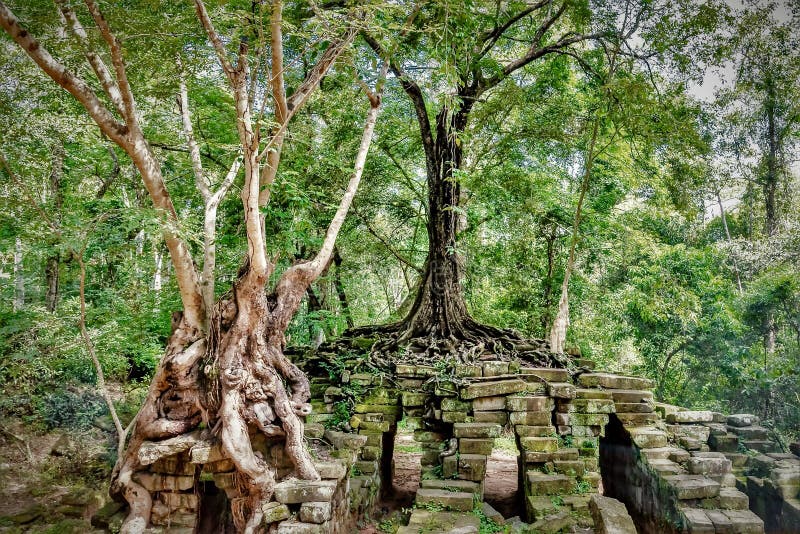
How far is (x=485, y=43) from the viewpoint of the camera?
9.10 meters

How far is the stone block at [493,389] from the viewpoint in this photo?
6449mm

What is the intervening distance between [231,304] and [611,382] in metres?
5.36

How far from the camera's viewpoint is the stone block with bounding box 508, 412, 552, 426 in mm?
6254

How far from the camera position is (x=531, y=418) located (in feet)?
20.5

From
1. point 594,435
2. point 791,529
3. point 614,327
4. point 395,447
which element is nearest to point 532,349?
point 594,435

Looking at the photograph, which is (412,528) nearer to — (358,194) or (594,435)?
(594,435)

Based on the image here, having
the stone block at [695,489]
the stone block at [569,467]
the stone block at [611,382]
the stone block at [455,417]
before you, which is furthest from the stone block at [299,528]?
the stone block at [611,382]

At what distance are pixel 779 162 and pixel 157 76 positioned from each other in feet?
44.4

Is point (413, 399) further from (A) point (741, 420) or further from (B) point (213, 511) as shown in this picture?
(A) point (741, 420)

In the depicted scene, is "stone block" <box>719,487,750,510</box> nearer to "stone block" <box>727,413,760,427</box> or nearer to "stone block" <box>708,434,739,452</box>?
"stone block" <box>708,434,739,452</box>

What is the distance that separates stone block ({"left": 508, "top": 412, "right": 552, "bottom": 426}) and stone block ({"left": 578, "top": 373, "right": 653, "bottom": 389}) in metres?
1.01

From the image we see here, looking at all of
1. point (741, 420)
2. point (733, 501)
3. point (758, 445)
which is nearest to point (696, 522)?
point (733, 501)

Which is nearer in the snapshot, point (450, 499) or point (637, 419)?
point (450, 499)

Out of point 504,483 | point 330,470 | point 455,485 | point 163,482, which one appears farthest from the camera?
point 504,483
